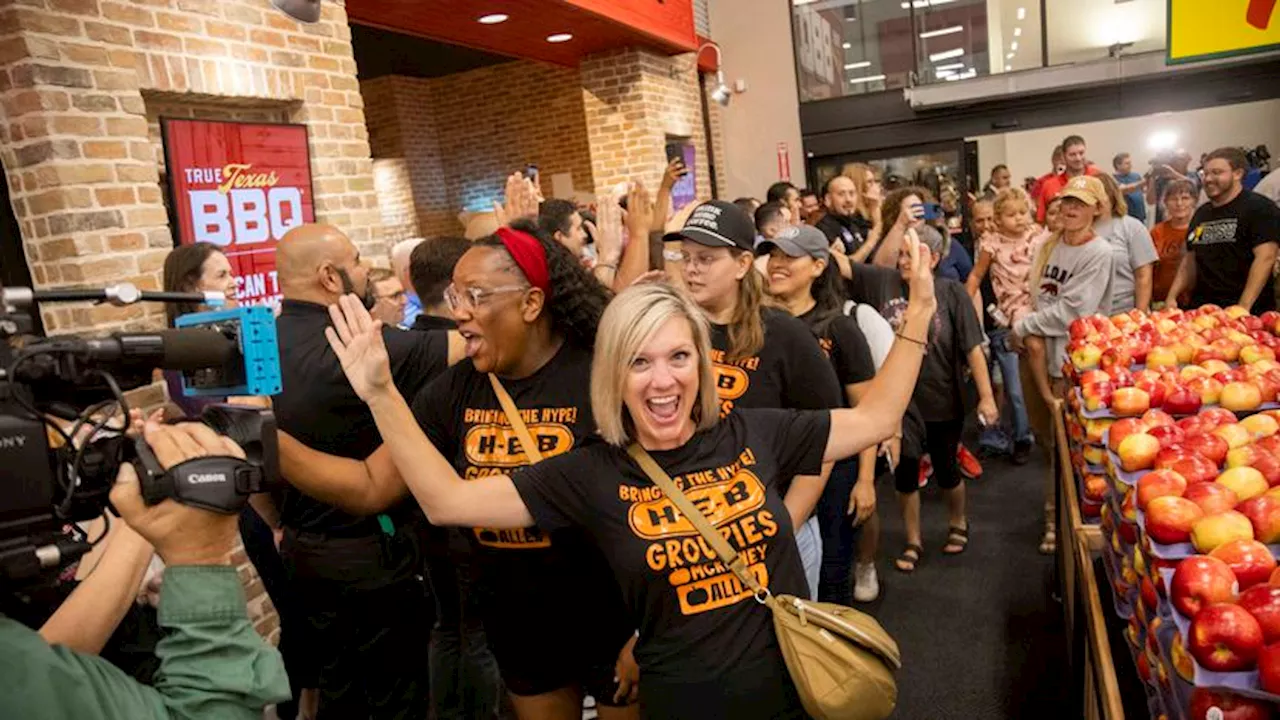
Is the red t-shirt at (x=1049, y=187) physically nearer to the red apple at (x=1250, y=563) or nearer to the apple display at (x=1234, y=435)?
the apple display at (x=1234, y=435)

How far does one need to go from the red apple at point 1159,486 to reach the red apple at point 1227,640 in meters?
0.42

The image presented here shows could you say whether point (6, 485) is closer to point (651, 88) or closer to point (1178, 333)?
point (1178, 333)

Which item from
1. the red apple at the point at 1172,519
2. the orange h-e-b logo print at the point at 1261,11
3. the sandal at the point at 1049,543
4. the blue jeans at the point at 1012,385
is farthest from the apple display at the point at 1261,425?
the orange h-e-b logo print at the point at 1261,11

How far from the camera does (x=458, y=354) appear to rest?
2.50 m

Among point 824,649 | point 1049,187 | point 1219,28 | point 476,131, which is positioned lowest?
point 824,649

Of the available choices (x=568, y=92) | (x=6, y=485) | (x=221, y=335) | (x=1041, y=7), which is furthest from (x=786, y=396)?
(x=1041, y=7)

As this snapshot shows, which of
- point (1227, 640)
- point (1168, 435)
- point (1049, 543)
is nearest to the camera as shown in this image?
point (1227, 640)

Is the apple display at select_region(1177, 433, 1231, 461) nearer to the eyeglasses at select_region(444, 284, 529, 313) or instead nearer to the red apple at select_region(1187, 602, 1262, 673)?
the red apple at select_region(1187, 602, 1262, 673)

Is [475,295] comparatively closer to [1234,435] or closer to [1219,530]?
[1219,530]

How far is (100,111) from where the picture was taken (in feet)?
10.1

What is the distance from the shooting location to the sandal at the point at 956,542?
4328mm

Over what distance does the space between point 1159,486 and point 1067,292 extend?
2782 mm

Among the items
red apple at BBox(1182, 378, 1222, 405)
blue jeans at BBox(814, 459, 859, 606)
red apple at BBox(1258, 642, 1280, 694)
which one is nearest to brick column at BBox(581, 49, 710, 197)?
blue jeans at BBox(814, 459, 859, 606)

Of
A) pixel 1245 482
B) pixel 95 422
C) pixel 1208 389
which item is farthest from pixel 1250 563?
pixel 95 422
